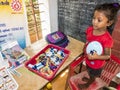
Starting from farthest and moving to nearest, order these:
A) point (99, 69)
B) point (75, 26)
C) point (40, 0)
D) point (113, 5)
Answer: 1. point (75, 26)
2. point (40, 0)
3. point (99, 69)
4. point (113, 5)

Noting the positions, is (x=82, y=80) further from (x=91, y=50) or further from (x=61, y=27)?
(x=61, y=27)

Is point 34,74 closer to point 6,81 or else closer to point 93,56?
point 6,81

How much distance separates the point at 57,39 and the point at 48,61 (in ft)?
0.91

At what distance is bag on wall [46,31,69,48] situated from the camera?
1.38 metres

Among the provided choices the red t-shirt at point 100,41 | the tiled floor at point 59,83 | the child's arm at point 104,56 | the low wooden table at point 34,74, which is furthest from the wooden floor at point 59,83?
the child's arm at point 104,56

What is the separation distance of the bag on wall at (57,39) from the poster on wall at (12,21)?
0.83 ft

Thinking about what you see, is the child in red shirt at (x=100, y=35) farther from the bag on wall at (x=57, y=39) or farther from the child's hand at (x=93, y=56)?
the bag on wall at (x=57, y=39)

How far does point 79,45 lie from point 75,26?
0.20 m

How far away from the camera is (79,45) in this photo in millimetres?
1434

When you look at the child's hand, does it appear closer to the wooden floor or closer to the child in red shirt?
the child in red shirt

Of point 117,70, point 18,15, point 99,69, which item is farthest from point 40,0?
point 117,70

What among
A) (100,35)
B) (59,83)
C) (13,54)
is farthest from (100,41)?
(13,54)

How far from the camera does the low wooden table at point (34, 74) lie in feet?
3.27

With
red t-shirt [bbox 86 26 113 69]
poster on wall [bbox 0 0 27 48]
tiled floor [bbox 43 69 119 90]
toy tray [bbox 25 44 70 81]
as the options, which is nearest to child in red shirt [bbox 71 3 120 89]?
red t-shirt [bbox 86 26 113 69]
